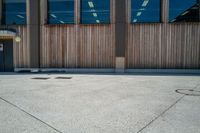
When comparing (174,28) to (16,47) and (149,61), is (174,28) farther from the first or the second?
(16,47)

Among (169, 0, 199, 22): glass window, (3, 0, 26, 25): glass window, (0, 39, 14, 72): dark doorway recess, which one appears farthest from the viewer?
(0, 39, 14, 72): dark doorway recess

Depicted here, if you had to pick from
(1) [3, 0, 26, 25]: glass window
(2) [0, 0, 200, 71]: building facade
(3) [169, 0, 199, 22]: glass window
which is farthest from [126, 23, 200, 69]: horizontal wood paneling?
(1) [3, 0, 26, 25]: glass window

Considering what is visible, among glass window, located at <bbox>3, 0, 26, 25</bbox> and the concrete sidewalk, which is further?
glass window, located at <bbox>3, 0, 26, 25</bbox>

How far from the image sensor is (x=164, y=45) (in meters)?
17.4

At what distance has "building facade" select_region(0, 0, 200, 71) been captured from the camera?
17.4 metres

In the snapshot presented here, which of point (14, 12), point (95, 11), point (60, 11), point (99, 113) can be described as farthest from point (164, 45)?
point (14, 12)

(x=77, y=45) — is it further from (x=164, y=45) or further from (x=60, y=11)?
(x=164, y=45)

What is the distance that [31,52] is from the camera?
18438 mm

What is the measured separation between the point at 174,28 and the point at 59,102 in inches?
520

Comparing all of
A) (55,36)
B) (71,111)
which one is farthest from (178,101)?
(55,36)

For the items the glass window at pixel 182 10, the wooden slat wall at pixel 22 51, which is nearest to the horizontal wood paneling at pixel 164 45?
the glass window at pixel 182 10

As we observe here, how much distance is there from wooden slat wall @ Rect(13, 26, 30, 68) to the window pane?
31.4 ft

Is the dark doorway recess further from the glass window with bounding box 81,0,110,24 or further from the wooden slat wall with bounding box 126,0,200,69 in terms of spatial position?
the wooden slat wall with bounding box 126,0,200,69

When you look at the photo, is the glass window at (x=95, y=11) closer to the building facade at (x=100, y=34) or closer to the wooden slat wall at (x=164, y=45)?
the building facade at (x=100, y=34)
